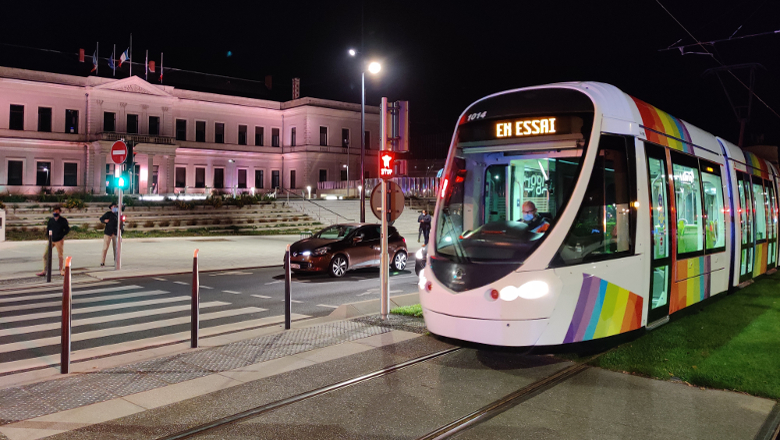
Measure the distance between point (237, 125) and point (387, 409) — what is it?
66.5 meters

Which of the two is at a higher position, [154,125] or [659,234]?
[154,125]

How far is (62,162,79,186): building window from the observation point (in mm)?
57500

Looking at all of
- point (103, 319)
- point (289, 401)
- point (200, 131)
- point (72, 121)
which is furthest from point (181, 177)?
point (289, 401)

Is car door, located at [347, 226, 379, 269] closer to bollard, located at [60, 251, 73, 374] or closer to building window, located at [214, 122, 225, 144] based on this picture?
bollard, located at [60, 251, 73, 374]

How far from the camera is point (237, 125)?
68.4 meters

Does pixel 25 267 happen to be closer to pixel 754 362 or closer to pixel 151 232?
pixel 151 232

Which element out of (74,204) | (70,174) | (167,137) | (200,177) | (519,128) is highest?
(167,137)

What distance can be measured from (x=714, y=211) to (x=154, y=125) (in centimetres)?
6045

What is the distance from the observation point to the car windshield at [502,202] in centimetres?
646

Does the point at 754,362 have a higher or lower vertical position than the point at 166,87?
lower

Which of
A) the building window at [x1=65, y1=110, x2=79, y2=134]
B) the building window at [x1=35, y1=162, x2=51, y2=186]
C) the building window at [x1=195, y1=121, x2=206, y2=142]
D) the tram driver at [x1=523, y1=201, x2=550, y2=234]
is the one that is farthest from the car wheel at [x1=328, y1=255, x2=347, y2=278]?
the building window at [x1=195, y1=121, x2=206, y2=142]

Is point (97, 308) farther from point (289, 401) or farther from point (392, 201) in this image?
point (289, 401)

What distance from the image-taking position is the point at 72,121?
5725 cm

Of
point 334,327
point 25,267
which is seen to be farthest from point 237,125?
point 334,327
